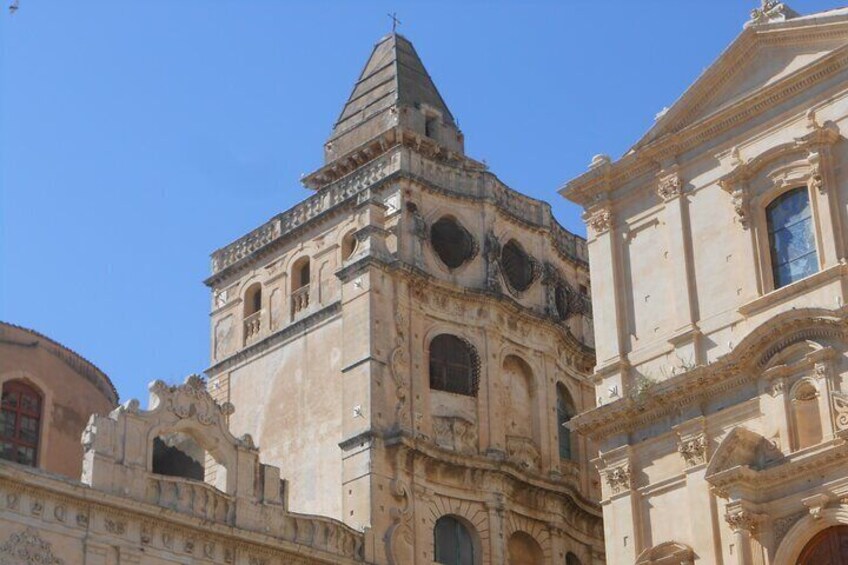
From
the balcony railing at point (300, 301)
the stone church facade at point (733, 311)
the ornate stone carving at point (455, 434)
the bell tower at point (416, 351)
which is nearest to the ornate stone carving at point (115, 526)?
the bell tower at point (416, 351)

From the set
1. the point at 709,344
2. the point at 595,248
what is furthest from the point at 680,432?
the point at 595,248

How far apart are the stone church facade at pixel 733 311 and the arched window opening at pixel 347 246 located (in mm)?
8635

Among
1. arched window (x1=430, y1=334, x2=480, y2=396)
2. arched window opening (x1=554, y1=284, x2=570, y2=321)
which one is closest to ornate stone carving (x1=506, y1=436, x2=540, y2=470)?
arched window (x1=430, y1=334, x2=480, y2=396)

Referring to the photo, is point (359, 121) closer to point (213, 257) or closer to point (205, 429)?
point (213, 257)

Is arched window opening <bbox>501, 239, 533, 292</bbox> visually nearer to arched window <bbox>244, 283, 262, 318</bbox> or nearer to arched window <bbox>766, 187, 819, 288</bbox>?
arched window <bbox>244, 283, 262, 318</bbox>

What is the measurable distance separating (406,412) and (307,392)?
2.61m

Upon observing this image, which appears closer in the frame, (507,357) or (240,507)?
(240,507)

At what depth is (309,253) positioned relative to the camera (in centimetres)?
4031

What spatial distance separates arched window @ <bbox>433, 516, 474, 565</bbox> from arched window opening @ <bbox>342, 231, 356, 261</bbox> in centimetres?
660

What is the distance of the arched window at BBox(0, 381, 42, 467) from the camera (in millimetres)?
33312

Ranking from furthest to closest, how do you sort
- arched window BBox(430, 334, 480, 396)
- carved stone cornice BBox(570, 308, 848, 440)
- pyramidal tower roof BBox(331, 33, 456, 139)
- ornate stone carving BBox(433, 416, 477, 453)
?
pyramidal tower roof BBox(331, 33, 456, 139), arched window BBox(430, 334, 480, 396), ornate stone carving BBox(433, 416, 477, 453), carved stone cornice BBox(570, 308, 848, 440)

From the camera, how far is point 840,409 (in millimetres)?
26391

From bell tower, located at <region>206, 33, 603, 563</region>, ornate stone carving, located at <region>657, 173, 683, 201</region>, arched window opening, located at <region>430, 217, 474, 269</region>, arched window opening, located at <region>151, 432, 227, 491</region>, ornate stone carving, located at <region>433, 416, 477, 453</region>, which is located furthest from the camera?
arched window opening, located at <region>430, 217, 474, 269</region>

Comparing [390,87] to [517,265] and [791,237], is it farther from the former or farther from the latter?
[791,237]
